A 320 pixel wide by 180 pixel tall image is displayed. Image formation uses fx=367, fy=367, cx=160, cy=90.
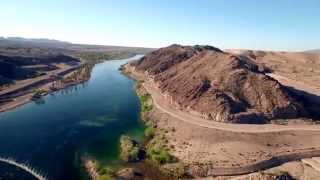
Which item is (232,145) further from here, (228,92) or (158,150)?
(228,92)

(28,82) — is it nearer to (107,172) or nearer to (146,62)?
(146,62)

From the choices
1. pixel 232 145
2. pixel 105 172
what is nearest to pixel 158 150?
pixel 105 172

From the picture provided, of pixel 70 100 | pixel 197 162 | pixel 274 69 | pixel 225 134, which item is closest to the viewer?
pixel 197 162

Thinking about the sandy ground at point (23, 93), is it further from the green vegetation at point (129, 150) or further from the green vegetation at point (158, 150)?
the green vegetation at point (158, 150)

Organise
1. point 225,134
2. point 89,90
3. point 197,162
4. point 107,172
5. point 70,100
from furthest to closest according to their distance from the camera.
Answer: point 89,90
point 70,100
point 225,134
point 197,162
point 107,172

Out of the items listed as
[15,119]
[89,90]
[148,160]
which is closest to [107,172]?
[148,160]

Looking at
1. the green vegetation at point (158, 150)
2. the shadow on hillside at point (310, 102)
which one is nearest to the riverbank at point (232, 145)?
the green vegetation at point (158, 150)
